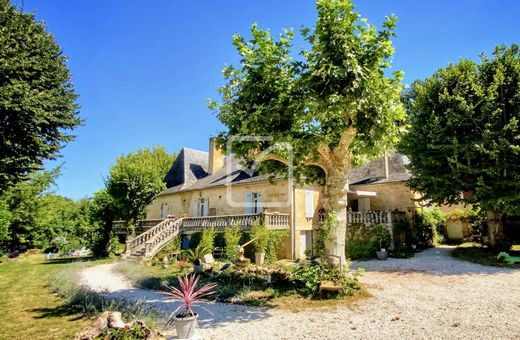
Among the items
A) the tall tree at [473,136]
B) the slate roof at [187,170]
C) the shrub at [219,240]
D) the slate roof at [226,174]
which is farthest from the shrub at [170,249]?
the tall tree at [473,136]

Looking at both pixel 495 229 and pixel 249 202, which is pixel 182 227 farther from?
pixel 495 229

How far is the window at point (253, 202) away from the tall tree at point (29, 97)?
36.1ft

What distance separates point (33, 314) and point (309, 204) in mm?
15345

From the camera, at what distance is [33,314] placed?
802 centimetres

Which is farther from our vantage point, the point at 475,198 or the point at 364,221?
the point at 364,221

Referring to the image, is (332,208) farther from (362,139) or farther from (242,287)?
(242,287)

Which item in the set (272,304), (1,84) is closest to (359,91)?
(272,304)

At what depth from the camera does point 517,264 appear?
1310 centimetres

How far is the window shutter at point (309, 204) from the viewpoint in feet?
65.7

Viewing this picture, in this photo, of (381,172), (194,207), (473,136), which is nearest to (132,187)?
(194,207)

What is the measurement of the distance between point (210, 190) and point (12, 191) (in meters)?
14.0

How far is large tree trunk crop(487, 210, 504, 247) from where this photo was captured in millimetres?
16016

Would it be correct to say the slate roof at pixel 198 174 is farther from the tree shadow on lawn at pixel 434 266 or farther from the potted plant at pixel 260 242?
the tree shadow on lawn at pixel 434 266

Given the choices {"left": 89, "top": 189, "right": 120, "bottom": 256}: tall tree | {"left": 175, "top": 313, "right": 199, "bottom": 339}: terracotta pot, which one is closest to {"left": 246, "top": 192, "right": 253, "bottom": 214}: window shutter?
{"left": 89, "top": 189, "right": 120, "bottom": 256}: tall tree
